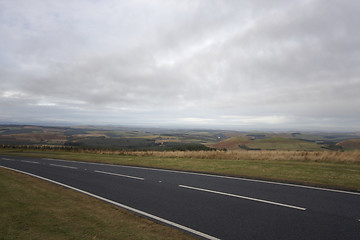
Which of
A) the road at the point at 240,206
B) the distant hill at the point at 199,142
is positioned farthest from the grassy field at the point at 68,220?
the distant hill at the point at 199,142

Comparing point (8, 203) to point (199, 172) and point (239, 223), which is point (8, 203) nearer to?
point (239, 223)

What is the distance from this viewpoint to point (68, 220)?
232 inches

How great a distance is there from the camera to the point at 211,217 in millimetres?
5984

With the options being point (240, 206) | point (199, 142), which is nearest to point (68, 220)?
point (240, 206)

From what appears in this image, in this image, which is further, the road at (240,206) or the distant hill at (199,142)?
the distant hill at (199,142)

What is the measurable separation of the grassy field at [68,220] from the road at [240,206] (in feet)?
1.94

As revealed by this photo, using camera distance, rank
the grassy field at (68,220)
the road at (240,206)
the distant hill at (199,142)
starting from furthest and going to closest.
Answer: the distant hill at (199,142) → the road at (240,206) → the grassy field at (68,220)

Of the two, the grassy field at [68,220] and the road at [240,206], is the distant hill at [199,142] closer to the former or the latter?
the road at [240,206]

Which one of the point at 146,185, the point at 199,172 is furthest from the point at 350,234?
the point at 199,172

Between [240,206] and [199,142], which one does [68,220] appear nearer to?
[240,206]

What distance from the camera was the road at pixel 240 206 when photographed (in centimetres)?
509

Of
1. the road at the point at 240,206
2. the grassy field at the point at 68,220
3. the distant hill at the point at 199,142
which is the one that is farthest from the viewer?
the distant hill at the point at 199,142

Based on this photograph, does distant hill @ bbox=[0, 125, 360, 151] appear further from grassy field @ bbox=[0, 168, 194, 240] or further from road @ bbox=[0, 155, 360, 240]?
grassy field @ bbox=[0, 168, 194, 240]

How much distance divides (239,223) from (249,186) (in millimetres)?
4287
